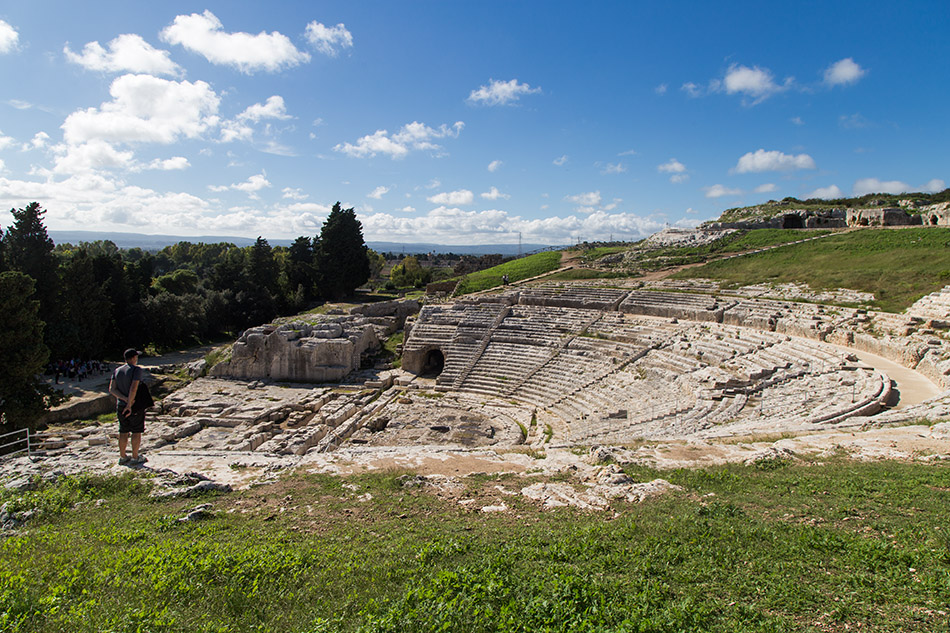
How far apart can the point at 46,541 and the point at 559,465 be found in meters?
7.65

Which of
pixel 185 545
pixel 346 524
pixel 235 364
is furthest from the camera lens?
pixel 235 364

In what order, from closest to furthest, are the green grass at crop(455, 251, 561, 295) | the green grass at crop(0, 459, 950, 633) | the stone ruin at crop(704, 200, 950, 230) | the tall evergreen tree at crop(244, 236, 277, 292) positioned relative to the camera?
the green grass at crop(0, 459, 950, 633)
the stone ruin at crop(704, 200, 950, 230)
the green grass at crop(455, 251, 561, 295)
the tall evergreen tree at crop(244, 236, 277, 292)

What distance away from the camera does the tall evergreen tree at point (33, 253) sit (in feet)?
86.3

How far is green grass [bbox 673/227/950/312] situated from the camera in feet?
66.9

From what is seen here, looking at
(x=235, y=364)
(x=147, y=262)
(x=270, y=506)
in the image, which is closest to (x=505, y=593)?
(x=270, y=506)

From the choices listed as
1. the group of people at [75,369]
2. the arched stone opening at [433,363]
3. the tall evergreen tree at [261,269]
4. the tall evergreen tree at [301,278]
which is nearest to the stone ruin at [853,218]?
the arched stone opening at [433,363]

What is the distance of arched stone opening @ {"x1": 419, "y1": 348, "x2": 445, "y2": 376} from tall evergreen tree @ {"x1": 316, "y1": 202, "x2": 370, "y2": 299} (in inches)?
697

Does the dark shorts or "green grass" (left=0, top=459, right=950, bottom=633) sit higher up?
the dark shorts

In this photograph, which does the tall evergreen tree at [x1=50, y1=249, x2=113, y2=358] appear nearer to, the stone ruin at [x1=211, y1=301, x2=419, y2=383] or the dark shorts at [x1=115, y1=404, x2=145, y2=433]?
the stone ruin at [x1=211, y1=301, x2=419, y2=383]

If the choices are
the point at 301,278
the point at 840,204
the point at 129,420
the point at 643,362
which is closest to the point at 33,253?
the point at 301,278

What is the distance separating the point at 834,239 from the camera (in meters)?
31.5

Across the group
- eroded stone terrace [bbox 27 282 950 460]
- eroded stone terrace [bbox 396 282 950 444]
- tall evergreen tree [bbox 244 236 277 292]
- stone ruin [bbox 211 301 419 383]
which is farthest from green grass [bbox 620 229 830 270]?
tall evergreen tree [bbox 244 236 277 292]

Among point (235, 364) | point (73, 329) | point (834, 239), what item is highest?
point (834, 239)

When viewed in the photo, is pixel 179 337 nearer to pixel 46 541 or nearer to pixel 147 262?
pixel 147 262
